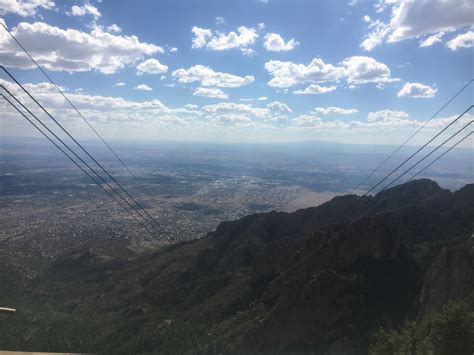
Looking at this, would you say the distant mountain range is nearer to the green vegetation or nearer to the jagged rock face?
the jagged rock face

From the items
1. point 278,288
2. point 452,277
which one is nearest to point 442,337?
point 452,277

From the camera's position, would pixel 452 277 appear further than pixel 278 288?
No

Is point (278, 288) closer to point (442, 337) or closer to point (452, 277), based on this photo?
point (452, 277)

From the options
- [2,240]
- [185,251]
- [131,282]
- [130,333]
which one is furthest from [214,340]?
[2,240]

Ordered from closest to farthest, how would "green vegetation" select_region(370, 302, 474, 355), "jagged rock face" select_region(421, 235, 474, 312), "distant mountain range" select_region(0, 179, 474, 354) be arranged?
"green vegetation" select_region(370, 302, 474, 355) < "jagged rock face" select_region(421, 235, 474, 312) < "distant mountain range" select_region(0, 179, 474, 354)

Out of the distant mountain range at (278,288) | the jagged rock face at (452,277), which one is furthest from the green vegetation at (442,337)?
the jagged rock face at (452,277)

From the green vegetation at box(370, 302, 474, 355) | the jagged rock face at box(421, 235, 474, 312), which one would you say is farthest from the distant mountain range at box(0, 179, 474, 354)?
the green vegetation at box(370, 302, 474, 355)

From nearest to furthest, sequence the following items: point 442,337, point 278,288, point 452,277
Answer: point 442,337
point 452,277
point 278,288
